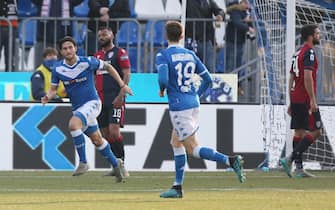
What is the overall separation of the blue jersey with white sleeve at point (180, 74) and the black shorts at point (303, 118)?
14.4 feet

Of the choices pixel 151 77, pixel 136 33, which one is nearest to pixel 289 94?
pixel 151 77

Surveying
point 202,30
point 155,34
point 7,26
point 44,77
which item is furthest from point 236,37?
point 7,26

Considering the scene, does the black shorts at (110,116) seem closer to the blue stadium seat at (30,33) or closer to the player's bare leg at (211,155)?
the player's bare leg at (211,155)

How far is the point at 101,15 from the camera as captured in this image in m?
23.0

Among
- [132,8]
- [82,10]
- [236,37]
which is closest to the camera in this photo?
[236,37]

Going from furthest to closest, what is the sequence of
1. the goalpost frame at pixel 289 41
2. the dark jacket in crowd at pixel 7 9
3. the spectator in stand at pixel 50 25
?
the spectator in stand at pixel 50 25 → the dark jacket in crowd at pixel 7 9 → the goalpost frame at pixel 289 41

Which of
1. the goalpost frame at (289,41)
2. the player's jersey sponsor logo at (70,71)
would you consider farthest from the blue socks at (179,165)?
the goalpost frame at (289,41)

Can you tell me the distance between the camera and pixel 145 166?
2000 cm

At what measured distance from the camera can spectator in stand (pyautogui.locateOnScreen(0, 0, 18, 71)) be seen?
22469 mm

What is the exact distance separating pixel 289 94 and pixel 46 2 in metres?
6.68

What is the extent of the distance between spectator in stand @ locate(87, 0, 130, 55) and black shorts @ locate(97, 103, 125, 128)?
5.25 meters

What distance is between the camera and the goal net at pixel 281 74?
20.2m

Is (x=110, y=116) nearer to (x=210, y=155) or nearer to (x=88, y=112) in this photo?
(x=88, y=112)

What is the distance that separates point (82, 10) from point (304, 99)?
6748 millimetres
